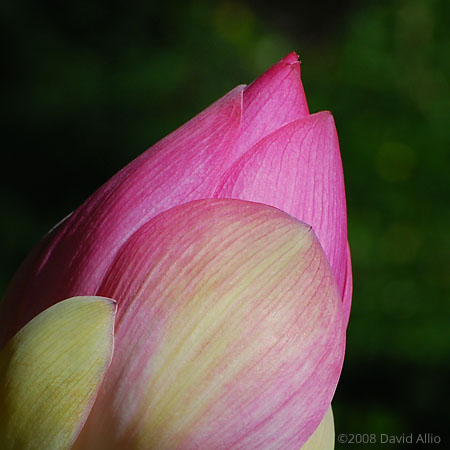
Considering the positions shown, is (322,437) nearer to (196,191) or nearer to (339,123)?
(196,191)

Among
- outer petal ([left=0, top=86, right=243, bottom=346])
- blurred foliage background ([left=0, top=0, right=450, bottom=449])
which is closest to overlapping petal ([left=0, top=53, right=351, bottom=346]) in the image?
outer petal ([left=0, top=86, right=243, bottom=346])

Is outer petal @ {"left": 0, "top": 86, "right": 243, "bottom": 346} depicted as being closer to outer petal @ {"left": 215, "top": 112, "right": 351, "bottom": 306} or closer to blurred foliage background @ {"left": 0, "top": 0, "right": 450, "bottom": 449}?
outer petal @ {"left": 215, "top": 112, "right": 351, "bottom": 306}

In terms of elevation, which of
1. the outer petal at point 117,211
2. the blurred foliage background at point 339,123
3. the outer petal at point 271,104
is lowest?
the blurred foliage background at point 339,123

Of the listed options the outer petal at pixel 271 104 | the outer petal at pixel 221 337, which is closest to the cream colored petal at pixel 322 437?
the outer petal at pixel 221 337

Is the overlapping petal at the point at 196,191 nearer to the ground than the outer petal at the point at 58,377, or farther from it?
farther from it

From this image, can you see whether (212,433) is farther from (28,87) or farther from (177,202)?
(28,87)

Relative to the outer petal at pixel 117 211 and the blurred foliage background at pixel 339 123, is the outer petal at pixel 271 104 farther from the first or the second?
the blurred foliage background at pixel 339 123

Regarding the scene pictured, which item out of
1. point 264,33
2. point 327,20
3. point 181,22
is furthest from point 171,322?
point 327,20
